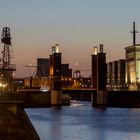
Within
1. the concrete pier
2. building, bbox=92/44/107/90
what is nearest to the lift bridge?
building, bbox=92/44/107/90

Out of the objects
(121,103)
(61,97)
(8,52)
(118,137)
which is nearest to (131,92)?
(121,103)

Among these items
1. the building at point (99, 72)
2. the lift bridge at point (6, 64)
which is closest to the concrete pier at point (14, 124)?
the lift bridge at point (6, 64)

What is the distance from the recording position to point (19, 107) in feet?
138

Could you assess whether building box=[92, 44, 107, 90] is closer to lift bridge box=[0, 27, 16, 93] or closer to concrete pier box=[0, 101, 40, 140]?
lift bridge box=[0, 27, 16, 93]

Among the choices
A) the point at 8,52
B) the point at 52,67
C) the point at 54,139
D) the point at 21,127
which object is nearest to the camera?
the point at 21,127

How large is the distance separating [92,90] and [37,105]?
15.1 meters

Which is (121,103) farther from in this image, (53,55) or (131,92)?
(53,55)

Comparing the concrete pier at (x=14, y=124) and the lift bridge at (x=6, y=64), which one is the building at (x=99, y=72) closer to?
the lift bridge at (x=6, y=64)

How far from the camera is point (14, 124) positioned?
39.6 meters

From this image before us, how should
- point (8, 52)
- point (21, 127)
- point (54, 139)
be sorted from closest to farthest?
point (21, 127) → point (54, 139) → point (8, 52)

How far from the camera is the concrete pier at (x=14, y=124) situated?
38.3 meters

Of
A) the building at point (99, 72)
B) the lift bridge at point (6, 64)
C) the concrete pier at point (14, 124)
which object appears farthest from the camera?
the building at point (99, 72)

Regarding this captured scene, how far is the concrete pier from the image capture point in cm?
3828

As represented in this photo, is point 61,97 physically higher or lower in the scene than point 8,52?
lower
